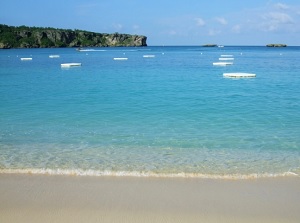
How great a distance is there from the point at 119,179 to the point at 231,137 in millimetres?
5554

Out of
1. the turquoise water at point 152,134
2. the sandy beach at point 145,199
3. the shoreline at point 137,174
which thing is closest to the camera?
the sandy beach at point 145,199

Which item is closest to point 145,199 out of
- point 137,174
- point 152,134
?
point 137,174

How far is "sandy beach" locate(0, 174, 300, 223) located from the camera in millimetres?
6172

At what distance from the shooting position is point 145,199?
22.6 ft

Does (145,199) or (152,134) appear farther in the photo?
(152,134)

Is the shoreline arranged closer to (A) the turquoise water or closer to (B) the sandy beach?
(A) the turquoise water

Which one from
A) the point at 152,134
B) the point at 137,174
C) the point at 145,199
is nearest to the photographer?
the point at 145,199

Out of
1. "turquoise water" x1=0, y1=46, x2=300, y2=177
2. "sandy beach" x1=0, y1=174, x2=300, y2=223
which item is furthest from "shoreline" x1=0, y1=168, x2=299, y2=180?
"sandy beach" x1=0, y1=174, x2=300, y2=223

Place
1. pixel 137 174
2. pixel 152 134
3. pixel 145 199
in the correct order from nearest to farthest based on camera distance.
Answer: pixel 145 199, pixel 137 174, pixel 152 134

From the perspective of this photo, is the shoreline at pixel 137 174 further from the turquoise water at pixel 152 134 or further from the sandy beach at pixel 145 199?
the sandy beach at pixel 145 199

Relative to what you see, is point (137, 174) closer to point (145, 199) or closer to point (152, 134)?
point (145, 199)

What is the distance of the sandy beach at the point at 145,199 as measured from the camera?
20.2 feet

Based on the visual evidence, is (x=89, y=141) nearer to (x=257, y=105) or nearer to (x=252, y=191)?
(x=252, y=191)

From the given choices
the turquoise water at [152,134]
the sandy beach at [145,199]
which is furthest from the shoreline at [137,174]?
the sandy beach at [145,199]
